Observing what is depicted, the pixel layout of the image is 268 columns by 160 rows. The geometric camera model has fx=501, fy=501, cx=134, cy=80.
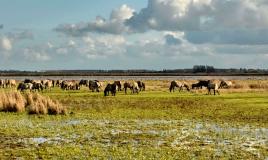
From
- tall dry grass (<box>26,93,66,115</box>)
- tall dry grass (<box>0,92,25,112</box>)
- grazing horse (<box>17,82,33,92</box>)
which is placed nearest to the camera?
tall dry grass (<box>26,93,66,115</box>)

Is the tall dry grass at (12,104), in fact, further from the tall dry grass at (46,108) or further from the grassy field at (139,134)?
the tall dry grass at (46,108)

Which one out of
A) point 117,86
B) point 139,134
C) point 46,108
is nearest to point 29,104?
point 46,108

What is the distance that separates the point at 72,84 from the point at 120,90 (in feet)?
22.6

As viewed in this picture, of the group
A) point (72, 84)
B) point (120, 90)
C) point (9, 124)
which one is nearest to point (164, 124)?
point (9, 124)

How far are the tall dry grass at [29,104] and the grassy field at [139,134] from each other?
71cm

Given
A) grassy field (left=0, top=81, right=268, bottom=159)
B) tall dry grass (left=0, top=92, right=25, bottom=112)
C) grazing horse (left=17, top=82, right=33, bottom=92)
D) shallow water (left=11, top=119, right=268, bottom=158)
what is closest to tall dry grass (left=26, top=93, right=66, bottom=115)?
grassy field (left=0, top=81, right=268, bottom=159)

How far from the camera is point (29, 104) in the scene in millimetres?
32844

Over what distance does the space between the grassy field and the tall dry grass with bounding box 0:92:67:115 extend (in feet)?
2.31

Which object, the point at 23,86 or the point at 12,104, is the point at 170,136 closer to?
the point at 12,104

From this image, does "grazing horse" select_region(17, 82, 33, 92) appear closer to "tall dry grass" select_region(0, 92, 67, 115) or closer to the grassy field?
"tall dry grass" select_region(0, 92, 67, 115)

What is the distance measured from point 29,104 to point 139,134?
1413 cm

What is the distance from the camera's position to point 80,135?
66.1ft

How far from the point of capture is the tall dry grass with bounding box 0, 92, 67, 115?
1173 inches

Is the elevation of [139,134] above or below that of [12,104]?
below
